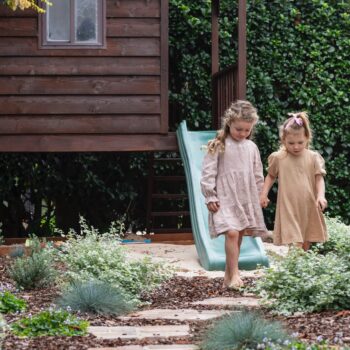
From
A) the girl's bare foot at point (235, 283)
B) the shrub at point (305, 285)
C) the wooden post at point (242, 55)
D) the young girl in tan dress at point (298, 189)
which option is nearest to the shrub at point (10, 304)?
the shrub at point (305, 285)

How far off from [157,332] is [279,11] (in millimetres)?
7956

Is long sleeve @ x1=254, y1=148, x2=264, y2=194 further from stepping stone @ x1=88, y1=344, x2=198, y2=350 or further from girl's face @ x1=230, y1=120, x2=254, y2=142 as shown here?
stepping stone @ x1=88, y1=344, x2=198, y2=350

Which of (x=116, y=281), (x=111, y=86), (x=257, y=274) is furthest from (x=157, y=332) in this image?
(x=111, y=86)

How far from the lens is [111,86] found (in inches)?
418

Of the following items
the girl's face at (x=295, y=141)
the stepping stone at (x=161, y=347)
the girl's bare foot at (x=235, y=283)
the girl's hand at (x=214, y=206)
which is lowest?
the girl's bare foot at (x=235, y=283)

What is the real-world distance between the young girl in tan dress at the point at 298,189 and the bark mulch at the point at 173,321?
569 mm

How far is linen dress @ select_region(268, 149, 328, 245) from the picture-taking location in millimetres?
7570

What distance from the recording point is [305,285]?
5.55 meters

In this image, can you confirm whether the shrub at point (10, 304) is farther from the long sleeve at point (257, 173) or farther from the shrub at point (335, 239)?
the shrub at point (335, 239)

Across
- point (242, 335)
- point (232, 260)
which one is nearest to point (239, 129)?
point (232, 260)

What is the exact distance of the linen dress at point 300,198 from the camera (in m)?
7.57

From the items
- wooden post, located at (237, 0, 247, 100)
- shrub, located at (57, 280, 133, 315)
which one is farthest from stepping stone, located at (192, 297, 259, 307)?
wooden post, located at (237, 0, 247, 100)

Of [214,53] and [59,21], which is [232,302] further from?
[214,53]

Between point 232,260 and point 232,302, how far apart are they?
76 cm
